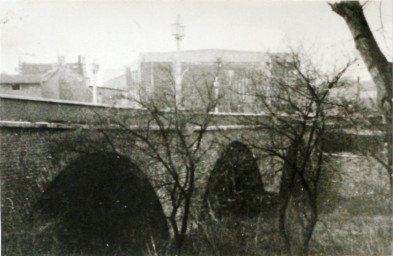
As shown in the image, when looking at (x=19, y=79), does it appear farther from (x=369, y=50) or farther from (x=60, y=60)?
(x=369, y=50)

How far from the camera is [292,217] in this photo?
13312 mm

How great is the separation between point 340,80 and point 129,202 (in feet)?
21.1

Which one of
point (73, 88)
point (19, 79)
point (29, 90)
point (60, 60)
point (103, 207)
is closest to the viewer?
point (103, 207)

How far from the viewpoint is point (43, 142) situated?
8.10 metres

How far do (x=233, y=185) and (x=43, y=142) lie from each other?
7721mm

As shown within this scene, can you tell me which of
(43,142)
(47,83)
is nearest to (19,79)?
(47,83)

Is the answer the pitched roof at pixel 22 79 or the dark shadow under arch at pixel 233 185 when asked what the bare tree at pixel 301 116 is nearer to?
the dark shadow under arch at pixel 233 185

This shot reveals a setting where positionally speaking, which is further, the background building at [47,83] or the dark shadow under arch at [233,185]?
the background building at [47,83]

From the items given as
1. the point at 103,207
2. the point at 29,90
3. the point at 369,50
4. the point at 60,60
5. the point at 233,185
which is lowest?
the point at 233,185

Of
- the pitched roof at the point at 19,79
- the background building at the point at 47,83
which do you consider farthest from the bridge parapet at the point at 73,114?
the pitched roof at the point at 19,79

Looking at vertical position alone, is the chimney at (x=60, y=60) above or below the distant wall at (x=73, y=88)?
above

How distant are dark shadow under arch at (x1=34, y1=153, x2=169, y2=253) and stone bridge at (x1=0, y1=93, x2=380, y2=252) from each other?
0.99ft

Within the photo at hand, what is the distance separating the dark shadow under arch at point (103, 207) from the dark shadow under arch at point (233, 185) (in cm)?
191

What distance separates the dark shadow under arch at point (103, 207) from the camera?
902 centimetres
